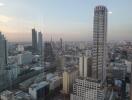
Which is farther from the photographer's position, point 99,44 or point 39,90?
point 39,90

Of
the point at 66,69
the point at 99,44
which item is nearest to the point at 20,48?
the point at 66,69

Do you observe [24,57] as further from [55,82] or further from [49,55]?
[55,82]

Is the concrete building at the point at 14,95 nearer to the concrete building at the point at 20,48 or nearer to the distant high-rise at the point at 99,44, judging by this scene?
the concrete building at the point at 20,48

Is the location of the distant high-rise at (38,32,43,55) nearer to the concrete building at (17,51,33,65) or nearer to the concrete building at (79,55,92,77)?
the concrete building at (17,51,33,65)

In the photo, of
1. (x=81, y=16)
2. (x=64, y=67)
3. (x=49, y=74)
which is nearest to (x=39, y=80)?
(x=49, y=74)

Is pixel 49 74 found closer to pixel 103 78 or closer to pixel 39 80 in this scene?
pixel 39 80

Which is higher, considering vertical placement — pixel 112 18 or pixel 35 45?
pixel 112 18
